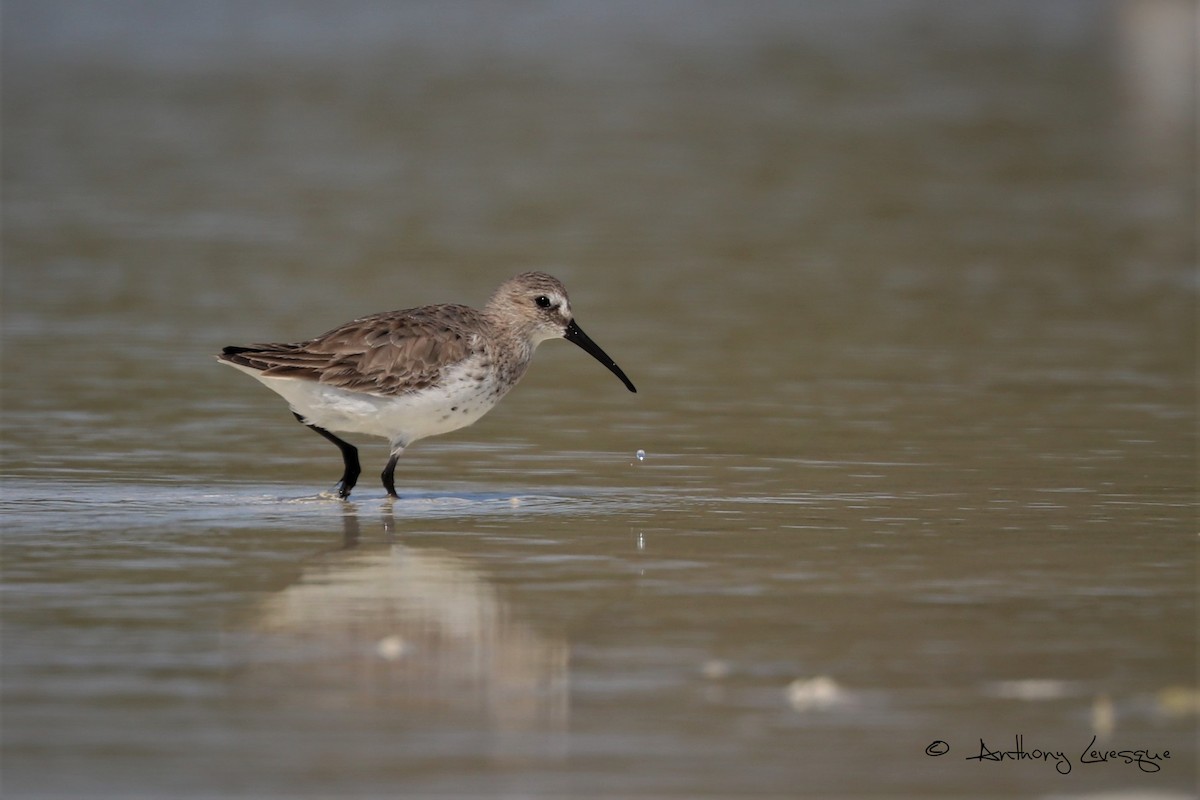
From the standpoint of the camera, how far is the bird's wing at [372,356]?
34.4ft

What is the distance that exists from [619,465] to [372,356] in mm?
1740

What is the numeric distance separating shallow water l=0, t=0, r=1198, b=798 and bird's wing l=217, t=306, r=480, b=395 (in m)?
0.70

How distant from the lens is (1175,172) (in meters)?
25.0

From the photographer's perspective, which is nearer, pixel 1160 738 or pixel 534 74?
pixel 1160 738

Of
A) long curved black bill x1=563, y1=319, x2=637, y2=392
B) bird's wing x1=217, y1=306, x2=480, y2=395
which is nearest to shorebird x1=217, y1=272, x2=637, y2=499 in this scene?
bird's wing x1=217, y1=306, x2=480, y2=395

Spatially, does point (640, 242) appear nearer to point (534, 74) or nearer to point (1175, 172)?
point (1175, 172)

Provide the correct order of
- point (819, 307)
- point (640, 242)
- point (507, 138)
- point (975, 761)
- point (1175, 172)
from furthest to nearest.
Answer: point (507, 138) < point (1175, 172) < point (640, 242) < point (819, 307) < point (975, 761)

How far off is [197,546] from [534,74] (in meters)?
26.3

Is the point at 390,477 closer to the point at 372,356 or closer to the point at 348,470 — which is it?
the point at 348,470

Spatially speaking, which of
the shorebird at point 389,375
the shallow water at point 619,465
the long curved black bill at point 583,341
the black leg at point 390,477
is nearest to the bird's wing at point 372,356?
the shorebird at point 389,375

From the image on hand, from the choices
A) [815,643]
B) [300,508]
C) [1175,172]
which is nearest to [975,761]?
[815,643]

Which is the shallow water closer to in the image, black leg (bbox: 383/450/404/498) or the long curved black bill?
black leg (bbox: 383/450/404/498)

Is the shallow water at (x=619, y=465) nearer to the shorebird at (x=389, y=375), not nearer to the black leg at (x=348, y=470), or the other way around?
the black leg at (x=348, y=470)

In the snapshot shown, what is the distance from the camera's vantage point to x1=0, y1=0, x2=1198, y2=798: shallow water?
6484 millimetres
